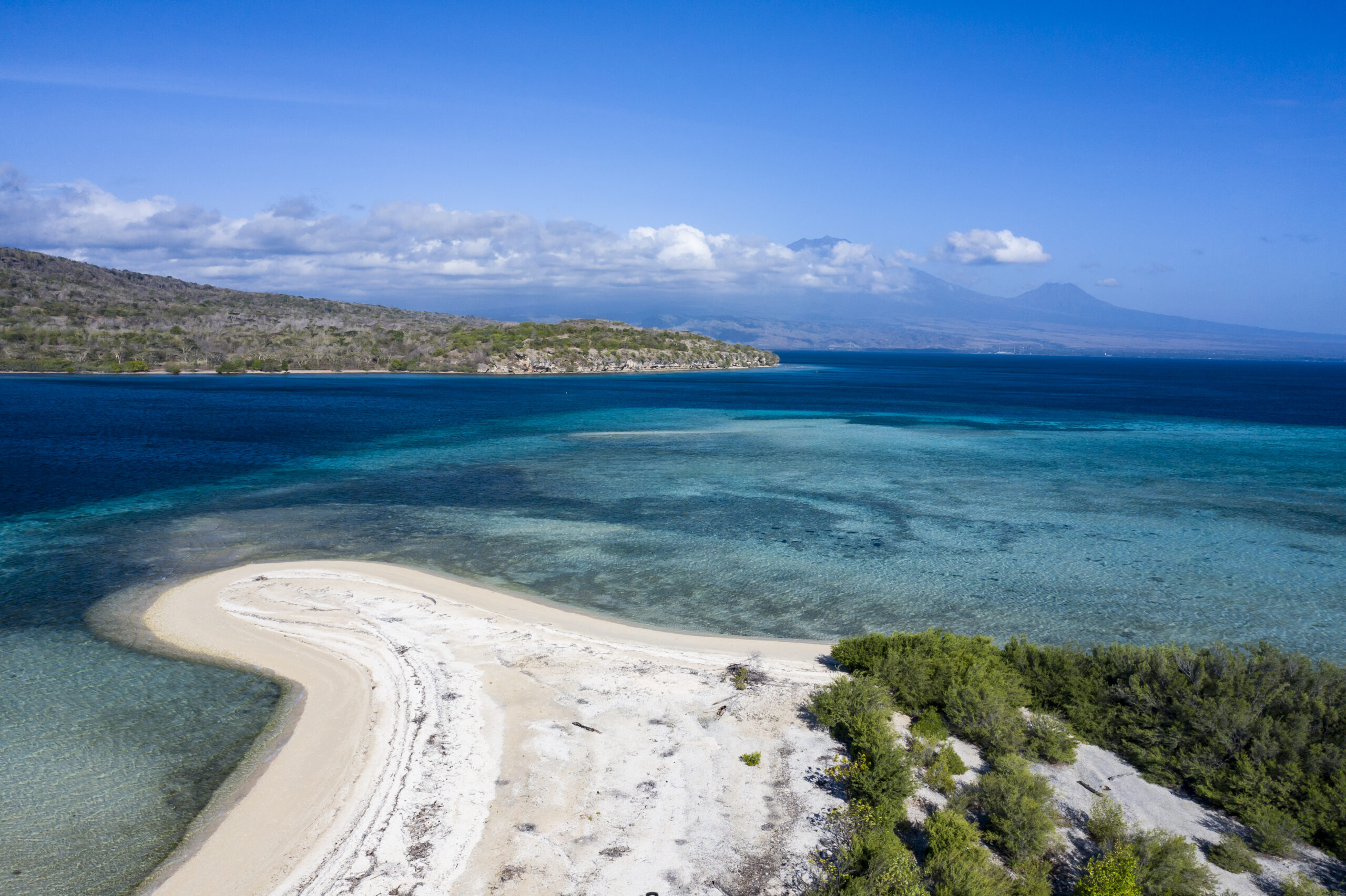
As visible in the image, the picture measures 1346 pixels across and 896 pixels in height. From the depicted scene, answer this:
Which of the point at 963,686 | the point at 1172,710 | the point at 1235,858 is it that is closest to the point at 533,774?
the point at 963,686

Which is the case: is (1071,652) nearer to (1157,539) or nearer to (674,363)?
(1157,539)

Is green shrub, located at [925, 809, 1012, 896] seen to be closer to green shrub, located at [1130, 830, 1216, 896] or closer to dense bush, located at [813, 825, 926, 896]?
dense bush, located at [813, 825, 926, 896]

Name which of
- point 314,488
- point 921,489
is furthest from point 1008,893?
point 314,488

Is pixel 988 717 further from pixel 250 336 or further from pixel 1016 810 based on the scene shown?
pixel 250 336

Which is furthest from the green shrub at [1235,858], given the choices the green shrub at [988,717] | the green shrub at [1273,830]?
the green shrub at [988,717]

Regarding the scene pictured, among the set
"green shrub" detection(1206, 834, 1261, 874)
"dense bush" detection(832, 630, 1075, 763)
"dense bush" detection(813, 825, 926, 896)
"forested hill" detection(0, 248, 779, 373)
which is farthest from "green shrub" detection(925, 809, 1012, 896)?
"forested hill" detection(0, 248, 779, 373)
